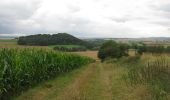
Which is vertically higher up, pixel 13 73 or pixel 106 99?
pixel 13 73

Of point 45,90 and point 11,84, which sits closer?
point 11,84

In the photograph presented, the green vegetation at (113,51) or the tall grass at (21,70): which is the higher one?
the tall grass at (21,70)

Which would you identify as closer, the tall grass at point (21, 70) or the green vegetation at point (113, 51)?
the tall grass at point (21, 70)

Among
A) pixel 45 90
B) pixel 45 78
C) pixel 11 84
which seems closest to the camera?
pixel 11 84

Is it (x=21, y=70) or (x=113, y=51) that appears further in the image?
(x=113, y=51)

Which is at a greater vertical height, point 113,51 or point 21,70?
point 21,70

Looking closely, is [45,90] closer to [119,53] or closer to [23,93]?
[23,93]

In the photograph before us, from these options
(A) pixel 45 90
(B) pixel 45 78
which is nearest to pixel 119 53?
(B) pixel 45 78

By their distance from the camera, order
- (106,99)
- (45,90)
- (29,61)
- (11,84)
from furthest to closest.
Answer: (29,61) < (45,90) < (11,84) < (106,99)

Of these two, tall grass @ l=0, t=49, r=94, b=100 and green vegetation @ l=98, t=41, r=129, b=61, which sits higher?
tall grass @ l=0, t=49, r=94, b=100

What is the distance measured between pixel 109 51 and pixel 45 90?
54928 millimetres

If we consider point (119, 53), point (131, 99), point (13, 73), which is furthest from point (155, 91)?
point (119, 53)

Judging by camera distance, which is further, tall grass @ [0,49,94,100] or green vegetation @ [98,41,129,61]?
green vegetation @ [98,41,129,61]

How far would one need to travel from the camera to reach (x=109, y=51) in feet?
239
